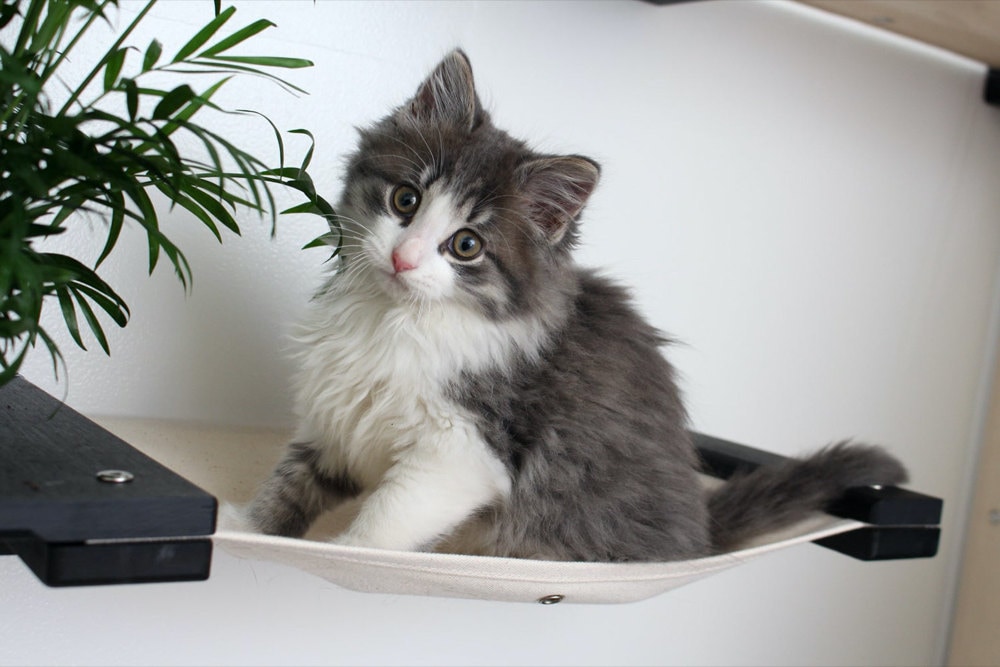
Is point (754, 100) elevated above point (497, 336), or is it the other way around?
point (754, 100)

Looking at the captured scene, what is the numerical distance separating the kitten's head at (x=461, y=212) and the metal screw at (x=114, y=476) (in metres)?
0.47

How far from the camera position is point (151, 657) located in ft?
6.22

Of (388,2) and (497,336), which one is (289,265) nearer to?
(388,2)

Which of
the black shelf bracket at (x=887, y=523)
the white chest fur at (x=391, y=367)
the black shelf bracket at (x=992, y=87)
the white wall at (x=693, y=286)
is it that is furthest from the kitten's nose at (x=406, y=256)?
the black shelf bracket at (x=992, y=87)

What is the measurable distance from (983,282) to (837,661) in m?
1.14

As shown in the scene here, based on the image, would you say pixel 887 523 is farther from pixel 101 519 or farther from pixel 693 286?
pixel 101 519

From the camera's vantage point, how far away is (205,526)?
100 cm

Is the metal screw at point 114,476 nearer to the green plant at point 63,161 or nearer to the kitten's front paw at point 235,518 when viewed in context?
the green plant at point 63,161

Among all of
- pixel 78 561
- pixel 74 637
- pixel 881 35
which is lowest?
pixel 74 637

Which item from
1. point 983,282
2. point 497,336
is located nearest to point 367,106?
point 497,336

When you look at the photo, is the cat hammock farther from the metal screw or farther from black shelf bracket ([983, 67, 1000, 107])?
black shelf bracket ([983, 67, 1000, 107])

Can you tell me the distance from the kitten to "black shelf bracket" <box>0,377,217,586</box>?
0.38m

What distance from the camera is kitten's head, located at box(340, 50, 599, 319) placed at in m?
1.41

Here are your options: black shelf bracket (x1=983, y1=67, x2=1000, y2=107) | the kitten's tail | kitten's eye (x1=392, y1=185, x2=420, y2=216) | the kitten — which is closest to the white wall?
black shelf bracket (x1=983, y1=67, x2=1000, y2=107)
